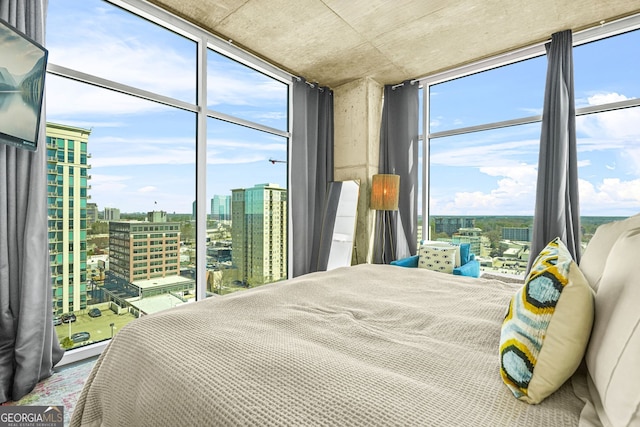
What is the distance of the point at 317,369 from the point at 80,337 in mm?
2486

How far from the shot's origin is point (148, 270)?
2.75 m

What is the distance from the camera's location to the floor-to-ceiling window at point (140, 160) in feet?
7.56

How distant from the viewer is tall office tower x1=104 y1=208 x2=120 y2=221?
250cm

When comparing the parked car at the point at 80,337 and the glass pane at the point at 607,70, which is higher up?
the glass pane at the point at 607,70

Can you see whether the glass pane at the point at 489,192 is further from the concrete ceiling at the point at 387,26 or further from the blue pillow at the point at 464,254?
the concrete ceiling at the point at 387,26

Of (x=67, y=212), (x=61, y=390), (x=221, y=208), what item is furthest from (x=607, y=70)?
(x=61, y=390)

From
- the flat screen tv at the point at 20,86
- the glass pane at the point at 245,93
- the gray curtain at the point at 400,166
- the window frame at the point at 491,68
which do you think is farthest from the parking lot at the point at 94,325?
the window frame at the point at 491,68

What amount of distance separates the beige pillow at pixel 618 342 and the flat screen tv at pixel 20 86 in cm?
260

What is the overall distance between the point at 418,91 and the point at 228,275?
3.13 meters

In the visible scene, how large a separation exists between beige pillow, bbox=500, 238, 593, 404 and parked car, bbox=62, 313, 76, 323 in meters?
2.84

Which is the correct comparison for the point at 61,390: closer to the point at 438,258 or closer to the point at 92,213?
the point at 92,213

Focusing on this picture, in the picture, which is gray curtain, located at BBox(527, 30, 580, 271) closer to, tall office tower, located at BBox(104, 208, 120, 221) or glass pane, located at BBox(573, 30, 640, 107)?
glass pane, located at BBox(573, 30, 640, 107)

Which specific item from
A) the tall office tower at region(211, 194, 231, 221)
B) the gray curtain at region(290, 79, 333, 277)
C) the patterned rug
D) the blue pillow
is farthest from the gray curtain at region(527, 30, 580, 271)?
the patterned rug

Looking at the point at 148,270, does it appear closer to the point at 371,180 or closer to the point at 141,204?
the point at 141,204
